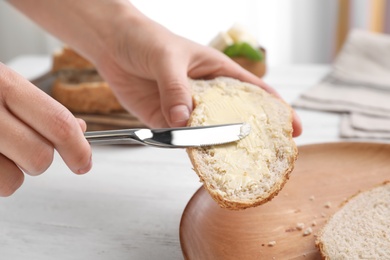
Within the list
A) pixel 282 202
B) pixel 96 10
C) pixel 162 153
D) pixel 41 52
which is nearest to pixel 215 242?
pixel 282 202

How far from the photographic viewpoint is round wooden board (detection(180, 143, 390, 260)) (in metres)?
1.19

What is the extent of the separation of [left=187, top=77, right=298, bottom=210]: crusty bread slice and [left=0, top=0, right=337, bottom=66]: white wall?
2403 mm

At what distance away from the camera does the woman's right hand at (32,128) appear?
106 cm

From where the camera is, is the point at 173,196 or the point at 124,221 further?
the point at 173,196

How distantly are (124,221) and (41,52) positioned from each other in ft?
9.88

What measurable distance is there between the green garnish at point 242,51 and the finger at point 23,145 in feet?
3.81

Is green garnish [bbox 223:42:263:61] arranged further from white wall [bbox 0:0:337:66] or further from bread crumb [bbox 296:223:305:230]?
white wall [bbox 0:0:337:66]

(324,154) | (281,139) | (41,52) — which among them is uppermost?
(281,139)

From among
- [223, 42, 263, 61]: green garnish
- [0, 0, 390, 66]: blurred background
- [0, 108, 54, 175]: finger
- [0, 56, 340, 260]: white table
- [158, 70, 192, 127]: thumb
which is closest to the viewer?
[0, 108, 54, 175]: finger

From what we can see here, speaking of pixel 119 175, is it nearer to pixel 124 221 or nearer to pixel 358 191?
pixel 124 221

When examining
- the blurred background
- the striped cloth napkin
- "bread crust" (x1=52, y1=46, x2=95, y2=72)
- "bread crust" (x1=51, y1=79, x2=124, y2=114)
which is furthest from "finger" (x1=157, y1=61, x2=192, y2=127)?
the blurred background

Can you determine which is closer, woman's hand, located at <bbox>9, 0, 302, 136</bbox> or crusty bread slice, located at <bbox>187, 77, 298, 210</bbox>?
crusty bread slice, located at <bbox>187, 77, 298, 210</bbox>

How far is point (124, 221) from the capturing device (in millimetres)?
1432

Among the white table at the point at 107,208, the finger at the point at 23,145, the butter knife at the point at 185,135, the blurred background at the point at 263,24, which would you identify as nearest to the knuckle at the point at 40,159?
the finger at the point at 23,145
